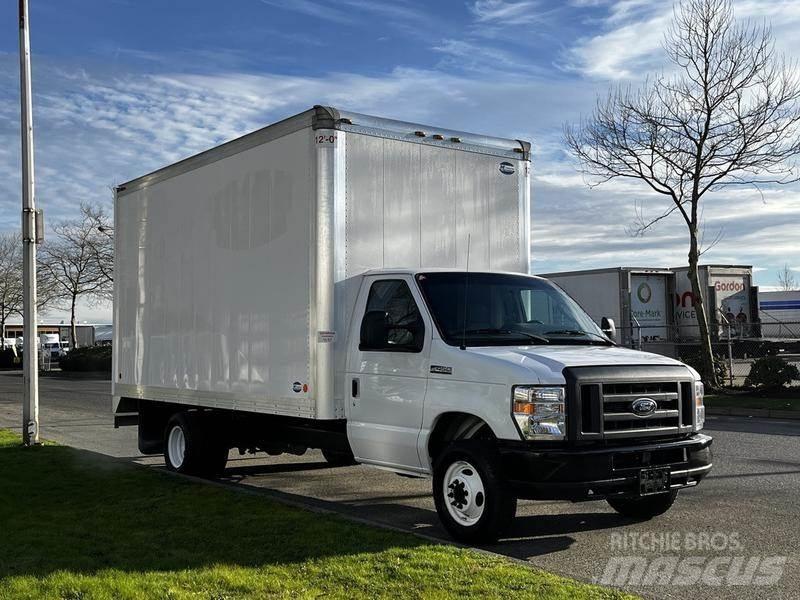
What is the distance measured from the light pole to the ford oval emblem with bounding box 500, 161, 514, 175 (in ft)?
25.5

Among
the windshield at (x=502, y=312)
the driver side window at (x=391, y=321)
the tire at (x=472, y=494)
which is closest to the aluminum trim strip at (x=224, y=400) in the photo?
the driver side window at (x=391, y=321)

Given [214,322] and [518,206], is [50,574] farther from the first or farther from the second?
[518,206]

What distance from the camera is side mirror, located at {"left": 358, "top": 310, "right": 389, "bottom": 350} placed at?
7.52 meters

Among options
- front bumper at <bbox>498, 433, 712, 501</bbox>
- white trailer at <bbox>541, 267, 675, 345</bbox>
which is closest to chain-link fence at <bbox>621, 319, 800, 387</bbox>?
white trailer at <bbox>541, 267, 675, 345</bbox>

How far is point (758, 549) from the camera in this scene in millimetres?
6734

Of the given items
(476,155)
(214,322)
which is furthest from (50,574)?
(476,155)

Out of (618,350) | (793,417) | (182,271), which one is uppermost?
(182,271)

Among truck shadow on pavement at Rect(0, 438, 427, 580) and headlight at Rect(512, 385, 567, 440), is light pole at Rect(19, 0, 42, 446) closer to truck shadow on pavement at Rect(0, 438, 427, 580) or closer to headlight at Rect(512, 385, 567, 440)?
truck shadow on pavement at Rect(0, 438, 427, 580)

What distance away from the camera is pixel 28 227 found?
13656mm

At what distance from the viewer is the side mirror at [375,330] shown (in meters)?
7.52

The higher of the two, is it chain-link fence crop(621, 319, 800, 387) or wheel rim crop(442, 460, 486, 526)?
chain-link fence crop(621, 319, 800, 387)

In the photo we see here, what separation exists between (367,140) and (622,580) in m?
4.64

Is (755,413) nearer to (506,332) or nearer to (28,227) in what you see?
(506,332)

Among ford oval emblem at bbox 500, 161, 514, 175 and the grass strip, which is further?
ford oval emblem at bbox 500, 161, 514, 175
